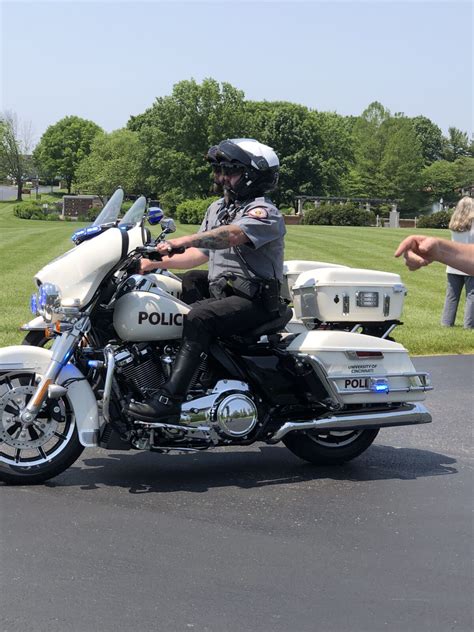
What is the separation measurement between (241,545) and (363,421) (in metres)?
1.54

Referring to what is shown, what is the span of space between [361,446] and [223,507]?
4.41 feet

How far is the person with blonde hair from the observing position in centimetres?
1246

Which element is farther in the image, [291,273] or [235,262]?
[291,273]

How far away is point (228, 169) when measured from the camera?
5.45 meters

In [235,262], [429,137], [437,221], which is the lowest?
[437,221]

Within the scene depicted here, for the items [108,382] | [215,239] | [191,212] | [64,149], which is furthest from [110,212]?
[64,149]

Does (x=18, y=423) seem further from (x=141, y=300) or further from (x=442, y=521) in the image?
(x=442, y=521)

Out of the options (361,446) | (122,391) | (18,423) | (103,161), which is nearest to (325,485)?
(361,446)

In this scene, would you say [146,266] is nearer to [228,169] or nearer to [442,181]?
[228,169]

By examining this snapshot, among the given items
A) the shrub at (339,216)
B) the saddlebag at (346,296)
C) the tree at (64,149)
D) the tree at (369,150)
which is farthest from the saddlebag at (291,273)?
the tree at (64,149)

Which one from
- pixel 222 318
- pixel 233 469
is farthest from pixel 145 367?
pixel 233 469

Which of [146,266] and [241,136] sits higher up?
[241,136]

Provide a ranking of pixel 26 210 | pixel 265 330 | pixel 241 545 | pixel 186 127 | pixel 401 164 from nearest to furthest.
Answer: pixel 241 545
pixel 265 330
pixel 26 210
pixel 186 127
pixel 401 164

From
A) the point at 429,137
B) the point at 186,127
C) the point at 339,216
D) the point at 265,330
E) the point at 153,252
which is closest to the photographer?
the point at 153,252
